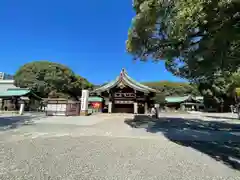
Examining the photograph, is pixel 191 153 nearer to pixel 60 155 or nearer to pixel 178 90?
pixel 60 155

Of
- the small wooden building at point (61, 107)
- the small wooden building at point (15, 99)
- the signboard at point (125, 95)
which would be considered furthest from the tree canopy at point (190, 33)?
the small wooden building at point (15, 99)

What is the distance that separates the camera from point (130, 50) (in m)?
8.19

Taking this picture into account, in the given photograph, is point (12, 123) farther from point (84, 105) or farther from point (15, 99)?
point (15, 99)

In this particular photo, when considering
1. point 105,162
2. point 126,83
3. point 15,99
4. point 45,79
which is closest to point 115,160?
point 105,162

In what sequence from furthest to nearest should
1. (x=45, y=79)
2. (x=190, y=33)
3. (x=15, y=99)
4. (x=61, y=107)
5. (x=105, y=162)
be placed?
1. (x=45, y=79)
2. (x=15, y=99)
3. (x=61, y=107)
4. (x=190, y=33)
5. (x=105, y=162)

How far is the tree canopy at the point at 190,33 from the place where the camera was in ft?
14.2

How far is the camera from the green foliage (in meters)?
Answer: 35.0

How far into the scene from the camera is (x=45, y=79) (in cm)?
3566

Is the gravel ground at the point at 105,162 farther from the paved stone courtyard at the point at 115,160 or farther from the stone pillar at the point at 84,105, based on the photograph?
the stone pillar at the point at 84,105

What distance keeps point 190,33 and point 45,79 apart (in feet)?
114

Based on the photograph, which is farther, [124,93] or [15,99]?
[15,99]

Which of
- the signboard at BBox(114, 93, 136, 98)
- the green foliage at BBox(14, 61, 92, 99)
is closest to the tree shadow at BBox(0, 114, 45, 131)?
the signboard at BBox(114, 93, 136, 98)

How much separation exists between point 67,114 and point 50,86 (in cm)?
2117

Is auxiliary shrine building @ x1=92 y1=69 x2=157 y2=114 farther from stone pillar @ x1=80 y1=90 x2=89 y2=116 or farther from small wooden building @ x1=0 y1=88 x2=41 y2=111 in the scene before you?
small wooden building @ x1=0 y1=88 x2=41 y2=111
